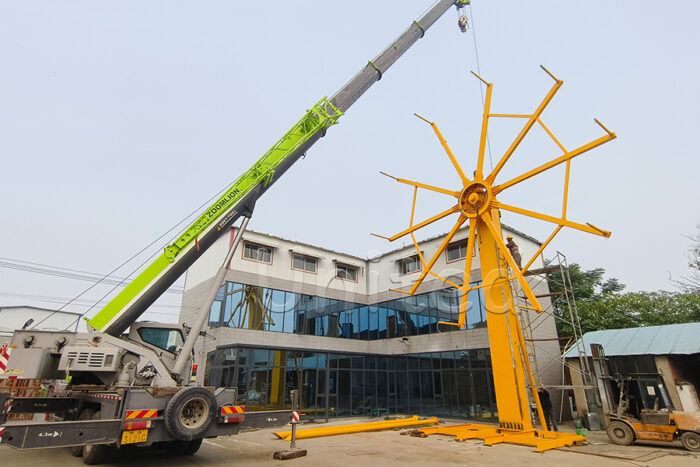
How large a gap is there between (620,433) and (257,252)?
53.9 ft

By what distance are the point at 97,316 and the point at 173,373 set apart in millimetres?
2063

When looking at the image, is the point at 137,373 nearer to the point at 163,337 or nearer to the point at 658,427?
the point at 163,337

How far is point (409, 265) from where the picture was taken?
23.5 meters

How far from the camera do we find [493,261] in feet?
44.3

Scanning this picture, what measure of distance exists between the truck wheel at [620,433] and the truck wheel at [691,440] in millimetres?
1165

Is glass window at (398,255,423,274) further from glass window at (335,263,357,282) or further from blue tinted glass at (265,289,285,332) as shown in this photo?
blue tinted glass at (265,289,285,332)

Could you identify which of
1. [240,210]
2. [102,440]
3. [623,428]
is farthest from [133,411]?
[623,428]

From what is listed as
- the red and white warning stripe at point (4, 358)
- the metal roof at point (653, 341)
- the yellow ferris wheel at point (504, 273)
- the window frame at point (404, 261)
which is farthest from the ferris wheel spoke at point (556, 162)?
the red and white warning stripe at point (4, 358)

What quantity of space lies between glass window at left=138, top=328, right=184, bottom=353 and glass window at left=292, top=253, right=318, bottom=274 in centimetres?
1237

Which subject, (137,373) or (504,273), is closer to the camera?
(137,373)

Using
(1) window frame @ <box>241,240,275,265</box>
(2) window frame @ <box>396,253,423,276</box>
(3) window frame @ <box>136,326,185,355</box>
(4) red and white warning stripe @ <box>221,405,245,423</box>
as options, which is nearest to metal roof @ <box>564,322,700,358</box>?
(2) window frame @ <box>396,253,423,276</box>

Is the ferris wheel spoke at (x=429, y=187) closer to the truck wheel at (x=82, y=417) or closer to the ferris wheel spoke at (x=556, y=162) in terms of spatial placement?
the ferris wheel spoke at (x=556, y=162)

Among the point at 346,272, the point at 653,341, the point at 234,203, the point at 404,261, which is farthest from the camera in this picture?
the point at 346,272

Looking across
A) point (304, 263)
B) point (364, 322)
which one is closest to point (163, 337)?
point (304, 263)
